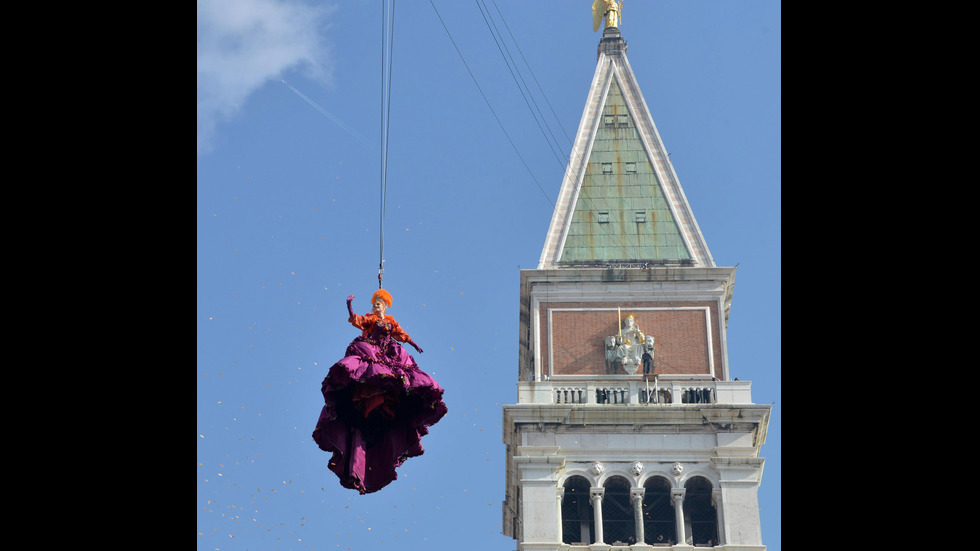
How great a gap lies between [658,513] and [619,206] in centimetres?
1191

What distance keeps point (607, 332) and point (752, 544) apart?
8343 millimetres

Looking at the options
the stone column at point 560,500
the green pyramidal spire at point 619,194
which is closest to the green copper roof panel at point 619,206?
the green pyramidal spire at point 619,194

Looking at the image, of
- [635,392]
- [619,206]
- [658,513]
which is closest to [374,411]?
[658,513]

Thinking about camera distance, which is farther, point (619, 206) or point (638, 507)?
point (619, 206)

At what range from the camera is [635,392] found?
4566cm

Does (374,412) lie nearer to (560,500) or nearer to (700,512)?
(560,500)

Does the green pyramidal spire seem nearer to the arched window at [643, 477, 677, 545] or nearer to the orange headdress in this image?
the arched window at [643, 477, 677, 545]

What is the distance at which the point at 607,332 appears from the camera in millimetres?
47719

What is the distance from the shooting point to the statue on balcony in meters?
46.6

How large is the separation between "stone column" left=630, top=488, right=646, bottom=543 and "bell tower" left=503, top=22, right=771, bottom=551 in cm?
4

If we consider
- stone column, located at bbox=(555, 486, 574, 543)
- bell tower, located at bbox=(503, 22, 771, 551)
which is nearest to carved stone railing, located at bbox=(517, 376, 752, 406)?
bell tower, located at bbox=(503, 22, 771, 551)

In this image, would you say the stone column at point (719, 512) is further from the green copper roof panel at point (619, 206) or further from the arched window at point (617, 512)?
the green copper roof panel at point (619, 206)
